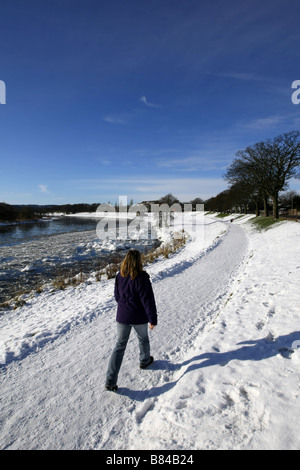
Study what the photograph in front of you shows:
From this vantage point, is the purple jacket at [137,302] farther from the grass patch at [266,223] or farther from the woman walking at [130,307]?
the grass patch at [266,223]

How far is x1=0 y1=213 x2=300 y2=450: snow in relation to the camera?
2705 millimetres

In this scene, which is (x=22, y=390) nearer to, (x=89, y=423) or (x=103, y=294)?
(x=89, y=423)

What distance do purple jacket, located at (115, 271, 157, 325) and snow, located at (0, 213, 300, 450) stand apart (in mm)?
1035

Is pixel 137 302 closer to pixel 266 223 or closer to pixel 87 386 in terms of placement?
pixel 87 386

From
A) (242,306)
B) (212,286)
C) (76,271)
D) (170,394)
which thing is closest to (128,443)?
(170,394)

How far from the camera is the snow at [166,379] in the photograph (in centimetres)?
271

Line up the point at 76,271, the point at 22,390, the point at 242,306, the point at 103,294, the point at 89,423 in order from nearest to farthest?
1. the point at 89,423
2. the point at 22,390
3. the point at 242,306
4. the point at 103,294
5. the point at 76,271

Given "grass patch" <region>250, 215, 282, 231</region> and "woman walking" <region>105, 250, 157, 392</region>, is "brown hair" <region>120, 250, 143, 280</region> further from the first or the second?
"grass patch" <region>250, 215, 282, 231</region>

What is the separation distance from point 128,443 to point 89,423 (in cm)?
57

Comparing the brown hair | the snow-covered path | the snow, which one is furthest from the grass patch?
the brown hair

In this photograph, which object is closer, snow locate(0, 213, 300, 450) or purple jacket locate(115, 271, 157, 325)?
snow locate(0, 213, 300, 450)

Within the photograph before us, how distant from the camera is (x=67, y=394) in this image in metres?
3.43

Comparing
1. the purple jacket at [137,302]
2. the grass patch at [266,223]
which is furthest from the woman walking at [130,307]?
the grass patch at [266,223]

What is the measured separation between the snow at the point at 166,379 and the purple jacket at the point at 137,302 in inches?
40.8
